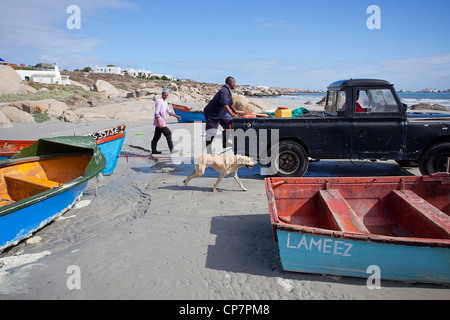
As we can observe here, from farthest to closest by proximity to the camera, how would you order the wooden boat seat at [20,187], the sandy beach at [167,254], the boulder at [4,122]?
the boulder at [4,122]
the wooden boat seat at [20,187]
the sandy beach at [167,254]

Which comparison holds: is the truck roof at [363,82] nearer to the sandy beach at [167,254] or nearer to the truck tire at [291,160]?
the truck tire at [291,160]

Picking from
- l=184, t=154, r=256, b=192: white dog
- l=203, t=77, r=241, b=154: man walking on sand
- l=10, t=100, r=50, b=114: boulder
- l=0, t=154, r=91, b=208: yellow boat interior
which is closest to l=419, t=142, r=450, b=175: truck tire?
l=184, t=154, r=256, b=192: white dog


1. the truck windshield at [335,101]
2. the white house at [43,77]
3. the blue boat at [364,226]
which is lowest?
the blue boat at [364,226]

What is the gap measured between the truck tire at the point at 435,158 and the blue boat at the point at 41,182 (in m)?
6.68

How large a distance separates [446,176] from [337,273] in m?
2.74

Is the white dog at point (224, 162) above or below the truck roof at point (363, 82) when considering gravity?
below

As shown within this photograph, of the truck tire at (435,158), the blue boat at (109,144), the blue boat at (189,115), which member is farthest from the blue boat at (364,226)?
the blue boat at (189,115)

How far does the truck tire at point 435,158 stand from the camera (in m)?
6.67

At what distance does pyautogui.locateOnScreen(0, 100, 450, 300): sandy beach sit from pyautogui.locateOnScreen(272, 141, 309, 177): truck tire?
628mm

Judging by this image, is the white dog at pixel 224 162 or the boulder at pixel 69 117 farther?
the boulder at pixel 69 117

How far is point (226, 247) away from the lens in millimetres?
4387
